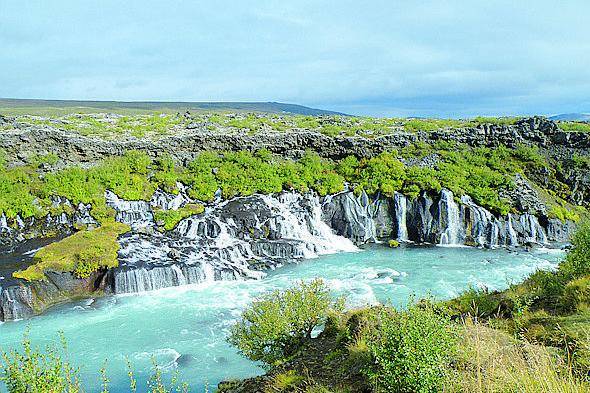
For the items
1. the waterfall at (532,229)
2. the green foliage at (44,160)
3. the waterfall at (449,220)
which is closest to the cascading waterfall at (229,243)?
the waterfall at (449,220)

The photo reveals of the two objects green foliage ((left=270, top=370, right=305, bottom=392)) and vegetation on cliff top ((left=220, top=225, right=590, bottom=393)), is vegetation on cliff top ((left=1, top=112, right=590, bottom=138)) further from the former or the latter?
green foliage ((left=270, top=370, right=305, bottom=392))

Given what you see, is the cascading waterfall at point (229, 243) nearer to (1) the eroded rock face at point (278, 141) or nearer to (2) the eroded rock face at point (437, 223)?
(2) the eroded rock face at point (437, 223)

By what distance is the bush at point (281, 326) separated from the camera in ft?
49.3

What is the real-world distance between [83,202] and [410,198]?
28979 mm

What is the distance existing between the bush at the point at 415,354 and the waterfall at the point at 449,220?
32.7 m

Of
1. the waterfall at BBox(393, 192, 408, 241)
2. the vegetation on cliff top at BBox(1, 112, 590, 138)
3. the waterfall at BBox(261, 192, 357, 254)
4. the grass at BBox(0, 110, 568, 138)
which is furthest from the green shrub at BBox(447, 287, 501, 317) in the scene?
the vegetation on cliff top at BBox(1, 112, 590, 138)

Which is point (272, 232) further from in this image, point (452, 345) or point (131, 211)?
point (452, 345)

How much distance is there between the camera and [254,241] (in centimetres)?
3594

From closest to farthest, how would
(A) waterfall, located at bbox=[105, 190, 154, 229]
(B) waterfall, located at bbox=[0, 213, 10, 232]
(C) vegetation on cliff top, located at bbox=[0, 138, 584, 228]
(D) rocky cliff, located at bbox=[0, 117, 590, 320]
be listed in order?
(D) rocky cliff, located at bbox=[0, 117, 590, 320], (B) waterfall, located at bbox=[0, 213, 10, 232], (A) waterfall, located at bbox=[105, 190, 154, 229], (C) vegetation on cliff top, located at bbox=[0, 138, 584, 228]

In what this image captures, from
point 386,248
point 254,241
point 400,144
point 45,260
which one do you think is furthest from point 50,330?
point 400,144

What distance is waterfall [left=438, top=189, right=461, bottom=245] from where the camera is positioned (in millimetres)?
39938

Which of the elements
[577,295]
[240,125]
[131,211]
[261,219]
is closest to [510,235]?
[261,219]

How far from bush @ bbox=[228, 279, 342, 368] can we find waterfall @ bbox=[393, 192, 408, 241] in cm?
2643

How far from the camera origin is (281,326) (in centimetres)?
1494
